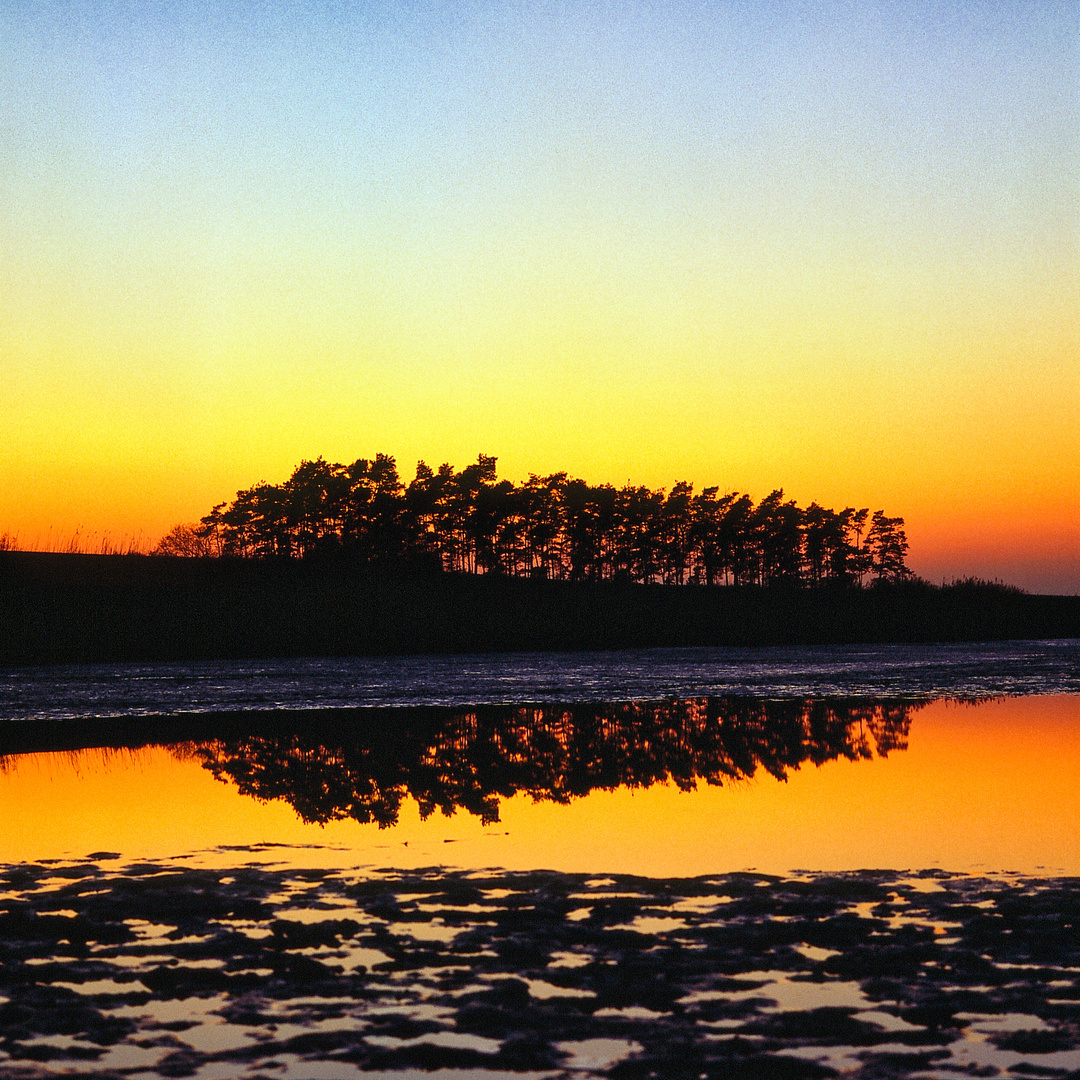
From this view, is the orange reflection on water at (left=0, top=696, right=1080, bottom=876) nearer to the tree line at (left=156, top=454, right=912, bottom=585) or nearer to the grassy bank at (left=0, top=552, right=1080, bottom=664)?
the grassy bank at (left=0, top=552, right=1080, bottom=664)

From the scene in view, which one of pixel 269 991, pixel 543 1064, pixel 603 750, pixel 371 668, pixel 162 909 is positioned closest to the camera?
pixel 543 1064

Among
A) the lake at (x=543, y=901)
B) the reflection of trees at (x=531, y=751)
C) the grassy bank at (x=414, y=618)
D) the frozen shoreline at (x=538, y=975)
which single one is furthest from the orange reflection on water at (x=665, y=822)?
the grassy bank at (x=414, y=618)

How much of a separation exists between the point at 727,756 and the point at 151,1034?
12.4 metres

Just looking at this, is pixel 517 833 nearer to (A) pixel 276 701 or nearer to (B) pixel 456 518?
(A) pixel 276 701

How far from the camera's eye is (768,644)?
56.4 metres

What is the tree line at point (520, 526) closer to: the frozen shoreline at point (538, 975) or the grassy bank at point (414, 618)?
the grassy bank at point (414, 618)

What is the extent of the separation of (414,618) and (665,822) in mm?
38260

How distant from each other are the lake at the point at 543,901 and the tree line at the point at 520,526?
325 ft

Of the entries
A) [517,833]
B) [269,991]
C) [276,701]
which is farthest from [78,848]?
[276,701]

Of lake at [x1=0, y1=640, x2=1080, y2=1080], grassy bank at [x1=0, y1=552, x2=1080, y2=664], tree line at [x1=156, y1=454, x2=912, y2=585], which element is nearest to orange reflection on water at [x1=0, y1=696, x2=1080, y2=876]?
lake at [x1=0, y1=640, x2=1080, y2=1080]

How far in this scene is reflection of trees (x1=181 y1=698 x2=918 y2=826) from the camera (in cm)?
1500

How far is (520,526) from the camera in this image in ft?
423

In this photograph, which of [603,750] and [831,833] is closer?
[831,833]

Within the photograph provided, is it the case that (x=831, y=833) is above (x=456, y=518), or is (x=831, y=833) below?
below
